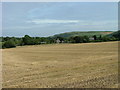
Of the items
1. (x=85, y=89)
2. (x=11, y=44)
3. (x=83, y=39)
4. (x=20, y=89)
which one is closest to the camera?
(x=85, y=89)

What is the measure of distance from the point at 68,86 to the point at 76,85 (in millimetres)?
321

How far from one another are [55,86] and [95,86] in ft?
4.80

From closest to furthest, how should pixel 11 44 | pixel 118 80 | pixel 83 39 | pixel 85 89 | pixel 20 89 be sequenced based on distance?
pixel 85 89 → pixel 20 89 → pixel 118 80 → pixel 11 44 → pixel 83 39

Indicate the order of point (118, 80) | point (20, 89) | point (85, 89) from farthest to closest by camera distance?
1. point (118, 80)
2. point (20, 89)
3. point (85, 89)

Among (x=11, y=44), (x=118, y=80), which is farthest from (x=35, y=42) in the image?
(x=118, y=80)

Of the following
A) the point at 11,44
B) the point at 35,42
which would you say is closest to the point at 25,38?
the point at 35,42

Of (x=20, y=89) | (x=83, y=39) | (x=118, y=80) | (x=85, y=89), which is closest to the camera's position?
(x=85, y=89)

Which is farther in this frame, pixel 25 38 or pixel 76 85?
pixel 25 38

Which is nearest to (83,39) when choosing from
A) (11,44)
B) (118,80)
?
(11,44)

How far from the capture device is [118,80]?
8.59 meters

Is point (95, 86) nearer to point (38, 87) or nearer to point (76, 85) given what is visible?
point (76, 85)

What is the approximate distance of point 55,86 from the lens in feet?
26.2

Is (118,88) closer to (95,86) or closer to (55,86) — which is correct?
(95,86)

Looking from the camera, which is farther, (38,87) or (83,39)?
(83,39)
